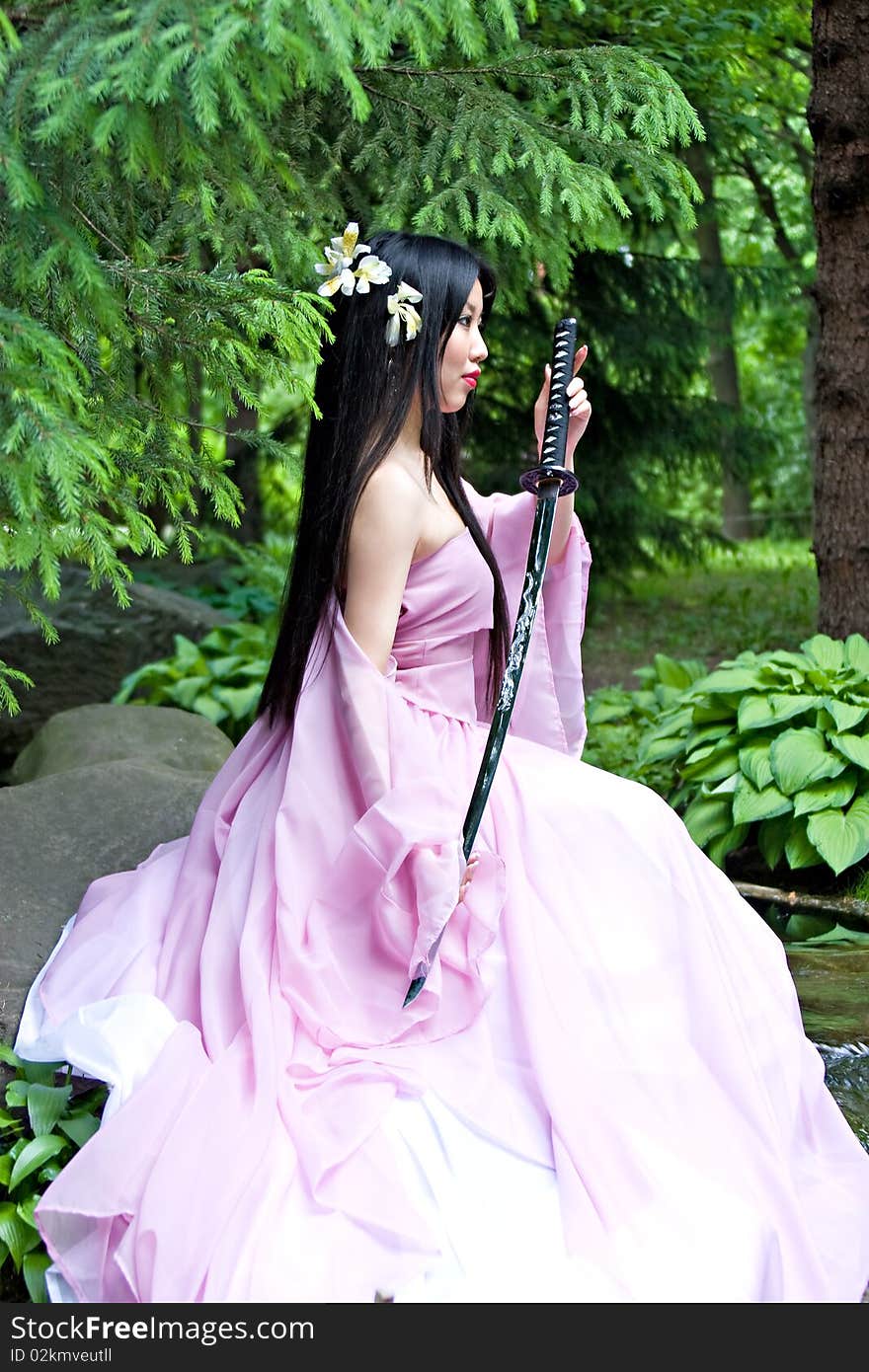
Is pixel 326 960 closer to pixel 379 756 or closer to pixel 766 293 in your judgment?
pixel 379 756

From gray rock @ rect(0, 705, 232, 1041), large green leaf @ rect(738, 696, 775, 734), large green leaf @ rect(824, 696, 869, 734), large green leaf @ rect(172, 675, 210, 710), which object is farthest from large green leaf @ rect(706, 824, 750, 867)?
large green leaf @ rect(172, 675, 210, 710)

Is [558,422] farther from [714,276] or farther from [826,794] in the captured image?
[714,276]

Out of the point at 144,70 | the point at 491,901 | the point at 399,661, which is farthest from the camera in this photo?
the point at 399,661

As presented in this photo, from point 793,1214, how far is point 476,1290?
0.61 m

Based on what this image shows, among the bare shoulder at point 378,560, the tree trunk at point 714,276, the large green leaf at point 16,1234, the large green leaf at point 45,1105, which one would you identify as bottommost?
the large green leaf at point 16,1234

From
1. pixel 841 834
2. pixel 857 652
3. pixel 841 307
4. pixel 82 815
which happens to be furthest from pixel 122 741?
pixel 841 307

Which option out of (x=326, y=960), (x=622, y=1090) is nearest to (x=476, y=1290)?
(x=622, y=1090)

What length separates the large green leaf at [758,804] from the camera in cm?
429

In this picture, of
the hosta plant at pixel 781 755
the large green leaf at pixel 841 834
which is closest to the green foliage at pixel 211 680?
the hosta plant at pixel 781 755

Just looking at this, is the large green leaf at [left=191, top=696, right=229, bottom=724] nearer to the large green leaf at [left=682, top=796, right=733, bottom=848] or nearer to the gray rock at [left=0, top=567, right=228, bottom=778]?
the gray rock at [left=0, top=567, right=228, bottom=778]

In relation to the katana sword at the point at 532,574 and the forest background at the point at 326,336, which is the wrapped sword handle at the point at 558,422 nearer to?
the katana sword at the point at 532,574

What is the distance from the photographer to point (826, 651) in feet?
16.1

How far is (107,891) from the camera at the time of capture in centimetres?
339

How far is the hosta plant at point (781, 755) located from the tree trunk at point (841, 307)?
0.38 metres
